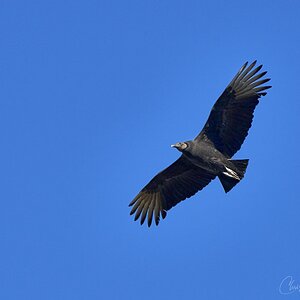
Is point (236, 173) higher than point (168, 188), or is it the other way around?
point (168, 188)

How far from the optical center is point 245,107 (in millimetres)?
18406

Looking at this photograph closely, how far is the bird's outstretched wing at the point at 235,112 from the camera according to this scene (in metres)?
18.4

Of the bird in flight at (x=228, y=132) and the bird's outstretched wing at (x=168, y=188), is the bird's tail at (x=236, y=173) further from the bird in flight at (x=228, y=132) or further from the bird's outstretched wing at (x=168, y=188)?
the bird's outstretched wing at (x=168, y=188)

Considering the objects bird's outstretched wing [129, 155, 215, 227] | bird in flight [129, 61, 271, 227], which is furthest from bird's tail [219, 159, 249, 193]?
bird's outstretched wing [129, 155, 215, 227]

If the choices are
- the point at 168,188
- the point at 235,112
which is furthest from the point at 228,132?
the point at 168,188

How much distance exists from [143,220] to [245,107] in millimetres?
3853

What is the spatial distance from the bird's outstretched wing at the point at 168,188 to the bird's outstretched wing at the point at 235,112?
109 centimetres

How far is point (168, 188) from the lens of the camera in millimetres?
19734

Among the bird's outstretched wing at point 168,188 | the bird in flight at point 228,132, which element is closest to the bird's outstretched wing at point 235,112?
the bird in flight at point 228,132

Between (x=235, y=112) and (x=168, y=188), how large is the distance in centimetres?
271

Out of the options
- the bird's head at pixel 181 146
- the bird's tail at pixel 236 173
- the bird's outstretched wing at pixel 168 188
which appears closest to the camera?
the bird's tail at pixel 236 173

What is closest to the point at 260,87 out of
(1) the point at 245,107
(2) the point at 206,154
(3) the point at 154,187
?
(1) the point at 245,107

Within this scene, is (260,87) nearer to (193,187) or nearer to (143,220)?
(193,187)

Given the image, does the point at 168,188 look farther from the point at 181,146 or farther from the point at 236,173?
the point at 236,173
